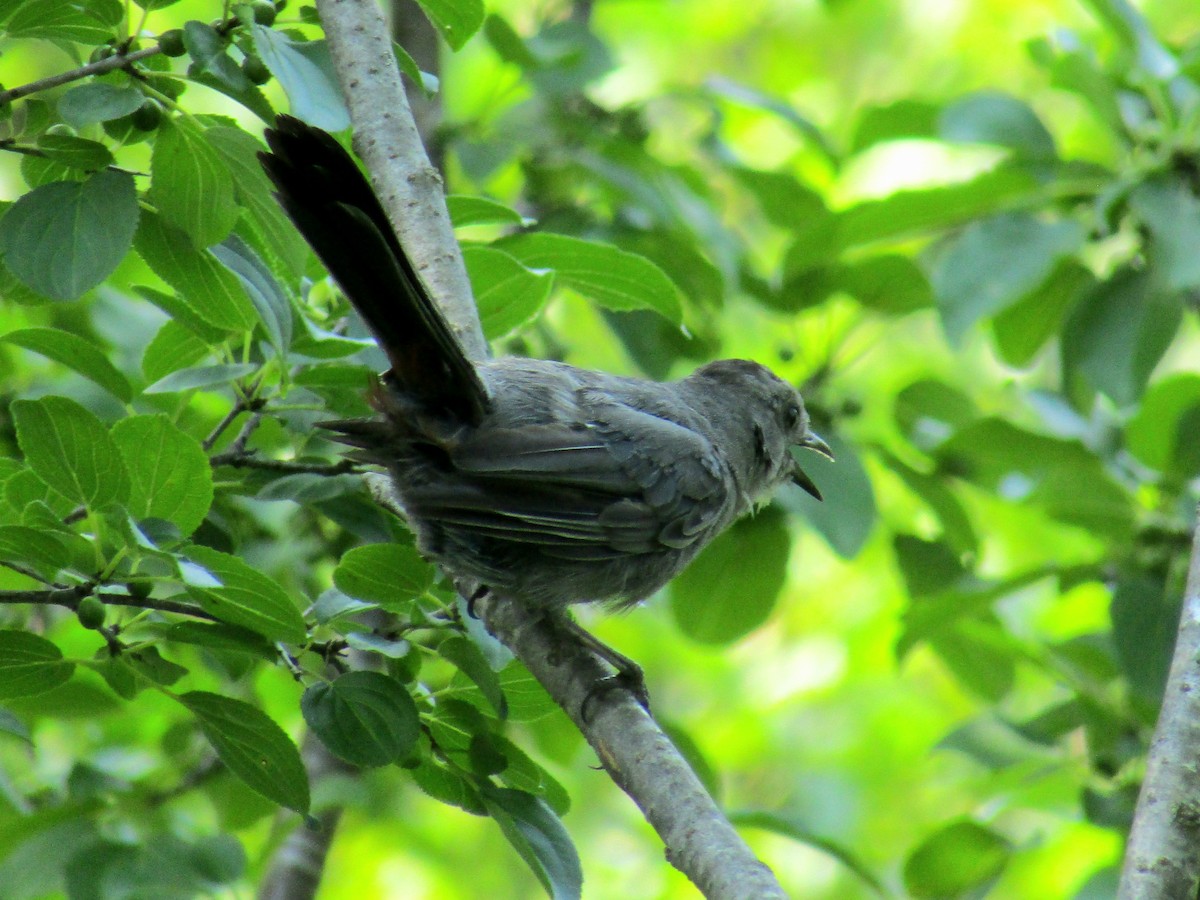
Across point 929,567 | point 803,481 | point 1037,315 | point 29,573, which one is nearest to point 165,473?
point 29,573

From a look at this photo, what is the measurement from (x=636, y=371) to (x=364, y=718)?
9.32 feet

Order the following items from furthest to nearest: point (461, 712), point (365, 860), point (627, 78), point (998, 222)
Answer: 1. point (627, 78)
2. point (365, 860)
3. point (998, 222)
4. point (461, 712)

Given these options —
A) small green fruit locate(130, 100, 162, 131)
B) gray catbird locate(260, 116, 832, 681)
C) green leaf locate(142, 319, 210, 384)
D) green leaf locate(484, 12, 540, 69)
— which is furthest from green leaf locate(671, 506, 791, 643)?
small green fruit locate(130, 100, 162, 131)

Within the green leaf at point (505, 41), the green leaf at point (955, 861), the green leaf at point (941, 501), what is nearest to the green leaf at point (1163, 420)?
the green leaf at point (941, 501)

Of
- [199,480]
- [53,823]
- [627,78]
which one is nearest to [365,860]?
[53,823]

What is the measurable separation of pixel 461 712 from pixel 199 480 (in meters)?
0.73

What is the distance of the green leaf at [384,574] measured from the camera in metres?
2.46

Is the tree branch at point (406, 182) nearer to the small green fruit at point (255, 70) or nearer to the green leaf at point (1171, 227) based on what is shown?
the small green fruit at point (255, 70)

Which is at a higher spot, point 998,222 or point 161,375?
point 161,375

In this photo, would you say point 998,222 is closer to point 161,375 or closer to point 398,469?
point 398,469

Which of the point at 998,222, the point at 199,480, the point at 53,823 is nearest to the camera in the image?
the point at 199,480

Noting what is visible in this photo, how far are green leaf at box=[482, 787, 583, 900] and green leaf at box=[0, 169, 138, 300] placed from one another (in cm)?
131

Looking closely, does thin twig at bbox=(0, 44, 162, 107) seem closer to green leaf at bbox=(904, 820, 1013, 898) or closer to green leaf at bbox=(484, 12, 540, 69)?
green leaf at bbox=(484, 12, 540, 69)

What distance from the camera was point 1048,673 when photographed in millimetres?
4492
